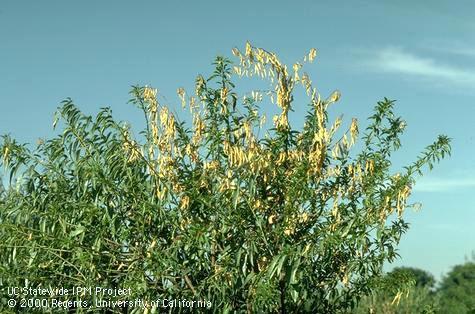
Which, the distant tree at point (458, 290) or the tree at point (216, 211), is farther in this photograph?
the distant tree at point (458, 290)

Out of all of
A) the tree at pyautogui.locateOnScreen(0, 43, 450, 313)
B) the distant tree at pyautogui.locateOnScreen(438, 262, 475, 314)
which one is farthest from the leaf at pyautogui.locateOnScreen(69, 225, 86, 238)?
the distant tree at pyautogui.locateOnScreen(438, 262, 475, 314)

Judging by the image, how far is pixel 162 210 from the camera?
820cm

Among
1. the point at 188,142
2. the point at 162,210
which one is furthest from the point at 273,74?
the point at 162,210

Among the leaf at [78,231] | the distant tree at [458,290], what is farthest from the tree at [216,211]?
the distant tree at [458,290]

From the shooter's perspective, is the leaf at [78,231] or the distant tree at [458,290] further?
the distant tree at [458,290]

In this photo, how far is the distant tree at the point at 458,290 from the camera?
28000 mm

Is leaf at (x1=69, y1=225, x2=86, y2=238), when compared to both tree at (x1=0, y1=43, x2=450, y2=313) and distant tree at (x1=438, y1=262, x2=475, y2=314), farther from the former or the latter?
distant tree at (x1=438, y1=262, x2=475, y2=314)

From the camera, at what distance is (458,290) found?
33.2 meters

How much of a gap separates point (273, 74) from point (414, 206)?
2.06 metres

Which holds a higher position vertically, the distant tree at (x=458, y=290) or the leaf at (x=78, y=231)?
the distant tree at (x=458, y=290)

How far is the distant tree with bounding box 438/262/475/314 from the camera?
28.0 meters

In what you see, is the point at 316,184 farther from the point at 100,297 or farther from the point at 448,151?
the point at 100,297

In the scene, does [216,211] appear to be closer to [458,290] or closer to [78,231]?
[78,231]

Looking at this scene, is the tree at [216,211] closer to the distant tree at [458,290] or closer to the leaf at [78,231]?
the leaf at [78,231]
